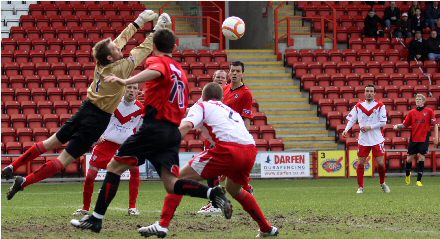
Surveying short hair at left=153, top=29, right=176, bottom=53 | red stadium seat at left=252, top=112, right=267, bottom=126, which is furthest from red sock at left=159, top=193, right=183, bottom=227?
red stadium seat at left=252, top=112, right=267, bottom=126

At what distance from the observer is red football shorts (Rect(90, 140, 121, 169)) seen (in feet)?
38.1

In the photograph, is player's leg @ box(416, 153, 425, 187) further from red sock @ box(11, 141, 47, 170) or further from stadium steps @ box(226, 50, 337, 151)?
red sock @ box(11, 141, 47, 170)

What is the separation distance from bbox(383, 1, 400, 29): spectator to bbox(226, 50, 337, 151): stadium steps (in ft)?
15.0

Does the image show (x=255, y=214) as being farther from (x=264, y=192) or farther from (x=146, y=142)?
(x=264, y=192)

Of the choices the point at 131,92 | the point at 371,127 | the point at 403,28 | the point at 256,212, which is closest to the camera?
the point at 256,212

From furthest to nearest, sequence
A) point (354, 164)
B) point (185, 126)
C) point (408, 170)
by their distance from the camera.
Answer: point (354, 164), point (408, 170), point (185, 126)

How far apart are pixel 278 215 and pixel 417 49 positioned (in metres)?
19.9

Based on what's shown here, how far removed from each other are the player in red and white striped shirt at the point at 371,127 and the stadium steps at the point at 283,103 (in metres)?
7.60

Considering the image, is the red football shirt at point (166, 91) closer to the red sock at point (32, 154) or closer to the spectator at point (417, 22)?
the red sock at point (32, 154)

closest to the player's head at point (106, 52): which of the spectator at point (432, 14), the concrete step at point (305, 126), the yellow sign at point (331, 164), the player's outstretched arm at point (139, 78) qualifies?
the player's outstretched arm at point (139, 78)

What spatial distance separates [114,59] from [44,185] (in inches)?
476

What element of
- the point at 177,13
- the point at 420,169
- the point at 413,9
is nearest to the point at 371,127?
the point at 420,169

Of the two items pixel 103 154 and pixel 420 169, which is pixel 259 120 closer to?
pixel 420 169

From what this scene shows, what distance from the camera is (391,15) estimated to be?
3156 centimetres
